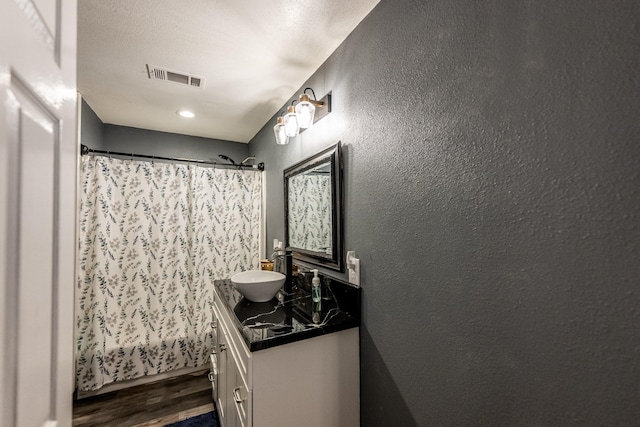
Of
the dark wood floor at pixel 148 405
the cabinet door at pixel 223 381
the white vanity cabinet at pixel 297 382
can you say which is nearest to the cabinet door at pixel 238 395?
the white vanity cabinet at pixel 297 382

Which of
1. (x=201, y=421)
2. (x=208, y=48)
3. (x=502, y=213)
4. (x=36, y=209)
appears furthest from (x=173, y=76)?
(x=201, y=421)

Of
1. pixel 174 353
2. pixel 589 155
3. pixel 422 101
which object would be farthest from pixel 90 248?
pixel 589 155

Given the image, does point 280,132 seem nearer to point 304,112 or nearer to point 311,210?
point 304,112

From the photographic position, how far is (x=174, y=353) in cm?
237

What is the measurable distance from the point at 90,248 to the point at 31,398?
208 cm

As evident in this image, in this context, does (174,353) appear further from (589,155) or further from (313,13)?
(589,155)

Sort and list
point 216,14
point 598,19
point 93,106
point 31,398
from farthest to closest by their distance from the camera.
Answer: point 93,106
point 216,14
point 598,19
point 31,398

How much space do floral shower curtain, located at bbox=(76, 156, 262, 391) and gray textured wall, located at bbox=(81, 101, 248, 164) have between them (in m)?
→ 0.54

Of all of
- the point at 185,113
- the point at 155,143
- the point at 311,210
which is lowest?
the point at 311,210

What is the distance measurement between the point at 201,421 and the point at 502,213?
2147 mm

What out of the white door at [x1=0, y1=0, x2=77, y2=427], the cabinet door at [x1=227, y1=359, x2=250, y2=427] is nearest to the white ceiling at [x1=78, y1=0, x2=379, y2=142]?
the white door at [x1=0, y1=0, x2=77, y2=427]

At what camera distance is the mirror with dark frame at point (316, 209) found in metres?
1.52

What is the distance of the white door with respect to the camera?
41 cm

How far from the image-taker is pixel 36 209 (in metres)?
0.50
